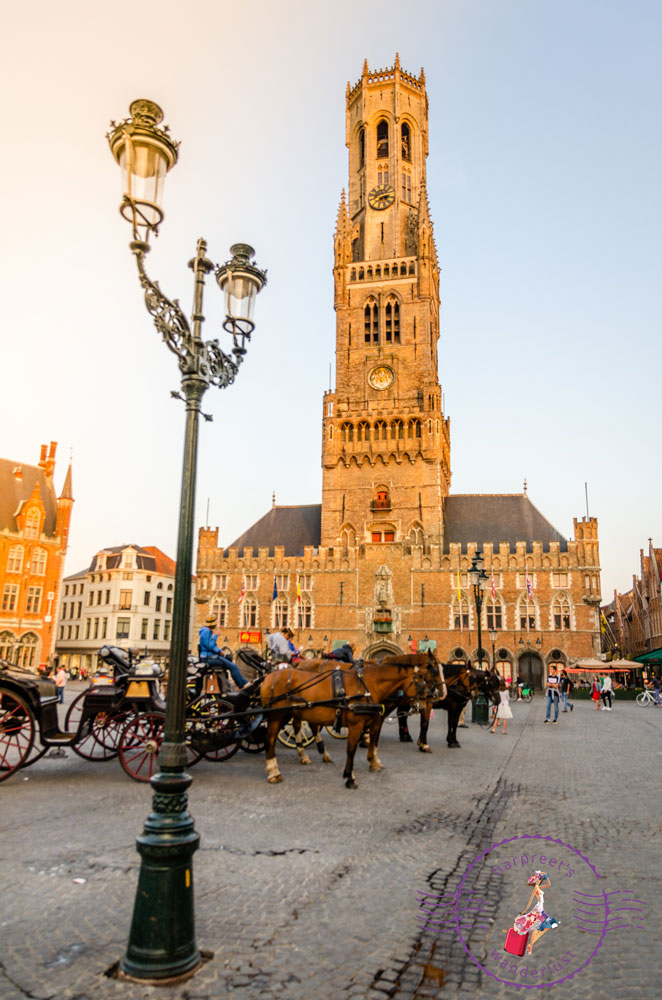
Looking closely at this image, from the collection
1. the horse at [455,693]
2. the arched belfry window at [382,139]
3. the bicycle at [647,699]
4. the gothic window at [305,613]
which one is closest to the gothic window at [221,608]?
the gothic window at [305,613]

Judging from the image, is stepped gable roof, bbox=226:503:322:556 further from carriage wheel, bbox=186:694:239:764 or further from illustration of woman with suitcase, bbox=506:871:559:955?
illustration of woman with suitcase, bbox=506:871:559:955

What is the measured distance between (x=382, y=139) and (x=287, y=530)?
1339 inches

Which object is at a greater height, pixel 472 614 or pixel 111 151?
pixel 111 151

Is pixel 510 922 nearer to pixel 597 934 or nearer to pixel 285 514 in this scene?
pixel 597 934

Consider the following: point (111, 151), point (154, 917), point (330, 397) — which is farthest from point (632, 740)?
point (330, 397)

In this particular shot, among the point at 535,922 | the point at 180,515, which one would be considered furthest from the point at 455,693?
the point at 180,515

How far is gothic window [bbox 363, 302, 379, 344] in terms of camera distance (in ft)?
163

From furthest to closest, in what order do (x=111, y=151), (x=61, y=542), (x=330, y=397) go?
(x=61, y=542)
(x=330, y=397)
(x=111, y=151)

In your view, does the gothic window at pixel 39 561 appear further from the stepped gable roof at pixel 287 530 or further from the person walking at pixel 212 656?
the person walking at pixel 212 656

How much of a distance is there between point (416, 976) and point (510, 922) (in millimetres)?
1111

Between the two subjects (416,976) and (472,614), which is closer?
(416,976)

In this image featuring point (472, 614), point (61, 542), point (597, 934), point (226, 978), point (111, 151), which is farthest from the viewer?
point (61, 542)

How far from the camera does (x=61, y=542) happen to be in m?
52.0

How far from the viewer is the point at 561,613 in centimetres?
4194
